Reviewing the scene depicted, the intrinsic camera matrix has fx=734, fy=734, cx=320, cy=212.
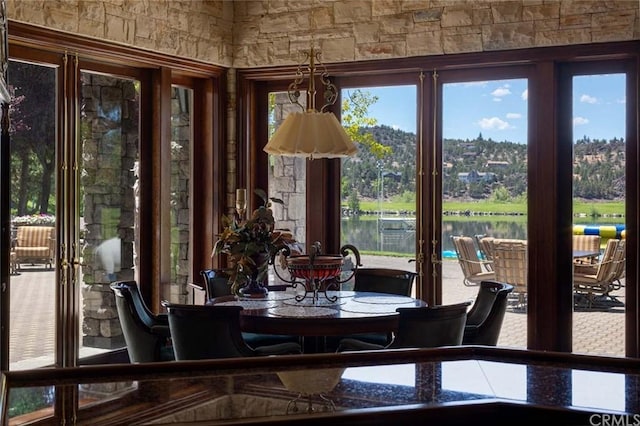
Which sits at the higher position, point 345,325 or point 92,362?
point 345,325

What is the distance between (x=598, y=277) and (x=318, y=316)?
8.39 ft

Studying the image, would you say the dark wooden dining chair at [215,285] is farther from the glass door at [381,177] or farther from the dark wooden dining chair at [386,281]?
the glass door at [381,177]

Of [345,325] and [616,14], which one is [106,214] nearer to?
[345,325]

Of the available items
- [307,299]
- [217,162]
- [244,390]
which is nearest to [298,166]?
[217,162]

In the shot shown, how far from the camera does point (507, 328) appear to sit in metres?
5.52

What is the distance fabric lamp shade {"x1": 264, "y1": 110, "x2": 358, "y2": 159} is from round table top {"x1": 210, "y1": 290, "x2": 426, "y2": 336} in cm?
86

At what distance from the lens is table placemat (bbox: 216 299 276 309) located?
4062 mm

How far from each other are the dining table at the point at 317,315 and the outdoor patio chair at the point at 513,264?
1424 mm

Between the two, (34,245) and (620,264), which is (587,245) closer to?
(620,264)

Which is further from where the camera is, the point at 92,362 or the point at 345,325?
the point at 92,362

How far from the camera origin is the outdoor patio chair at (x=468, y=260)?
5645mm

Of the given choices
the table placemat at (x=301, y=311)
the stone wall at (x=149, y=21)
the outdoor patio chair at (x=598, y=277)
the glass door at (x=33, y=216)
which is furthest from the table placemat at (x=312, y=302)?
the stone wall at (x=149, y=21)

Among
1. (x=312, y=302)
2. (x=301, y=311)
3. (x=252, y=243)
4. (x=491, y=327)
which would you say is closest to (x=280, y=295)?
(x=312, y=302)

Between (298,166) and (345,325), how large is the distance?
2.74 metres
